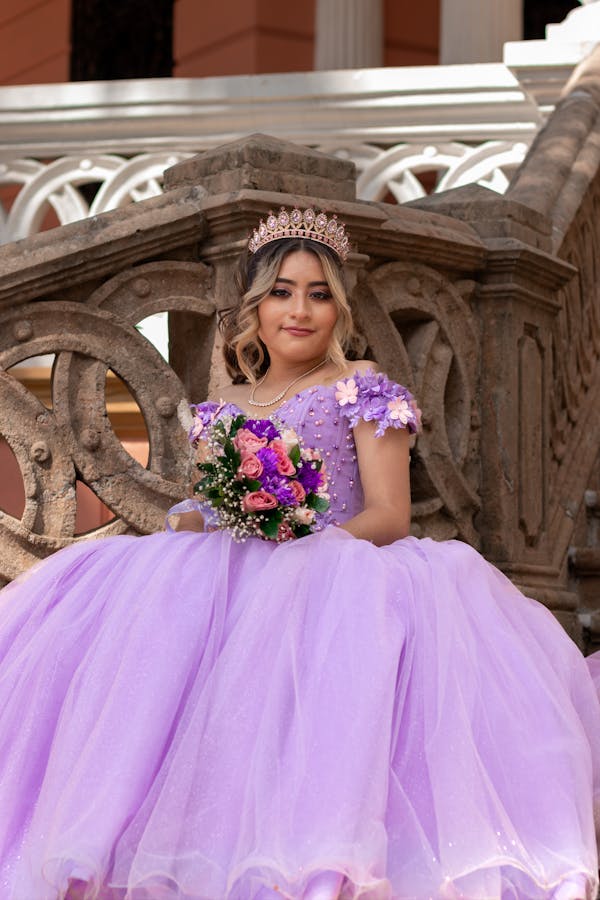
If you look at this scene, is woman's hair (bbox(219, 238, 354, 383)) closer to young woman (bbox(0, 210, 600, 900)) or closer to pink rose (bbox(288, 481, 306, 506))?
pink rose (bbox(288, 481, 306, 506))

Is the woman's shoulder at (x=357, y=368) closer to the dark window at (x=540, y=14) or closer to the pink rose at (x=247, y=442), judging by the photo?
the pink rose at (x=247, y=442)

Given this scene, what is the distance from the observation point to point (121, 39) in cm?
1336

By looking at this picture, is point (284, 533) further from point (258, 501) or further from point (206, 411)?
point (206, 411)

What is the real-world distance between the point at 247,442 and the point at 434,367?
1.41 meters

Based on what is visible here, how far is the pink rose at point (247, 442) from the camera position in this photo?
3.31 meters

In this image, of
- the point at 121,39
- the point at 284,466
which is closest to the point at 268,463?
the point at 284,466

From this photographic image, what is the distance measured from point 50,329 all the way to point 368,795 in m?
1.79

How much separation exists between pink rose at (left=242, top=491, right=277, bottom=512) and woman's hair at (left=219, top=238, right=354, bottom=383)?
2.27 feet

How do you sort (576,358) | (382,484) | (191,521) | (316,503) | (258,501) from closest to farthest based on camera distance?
1. (258,501)
2. (316,503)
3. (382,484)
4. (191,521)
5. (576,358)

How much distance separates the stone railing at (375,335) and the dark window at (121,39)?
837cm

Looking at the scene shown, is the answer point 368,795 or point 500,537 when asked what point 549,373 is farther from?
point 368,795

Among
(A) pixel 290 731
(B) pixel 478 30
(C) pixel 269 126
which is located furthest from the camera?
(B) pixel 478 30

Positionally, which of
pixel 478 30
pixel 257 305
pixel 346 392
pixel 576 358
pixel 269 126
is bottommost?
pixel 346 392

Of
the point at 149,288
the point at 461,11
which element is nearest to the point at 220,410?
the point at 149,288
